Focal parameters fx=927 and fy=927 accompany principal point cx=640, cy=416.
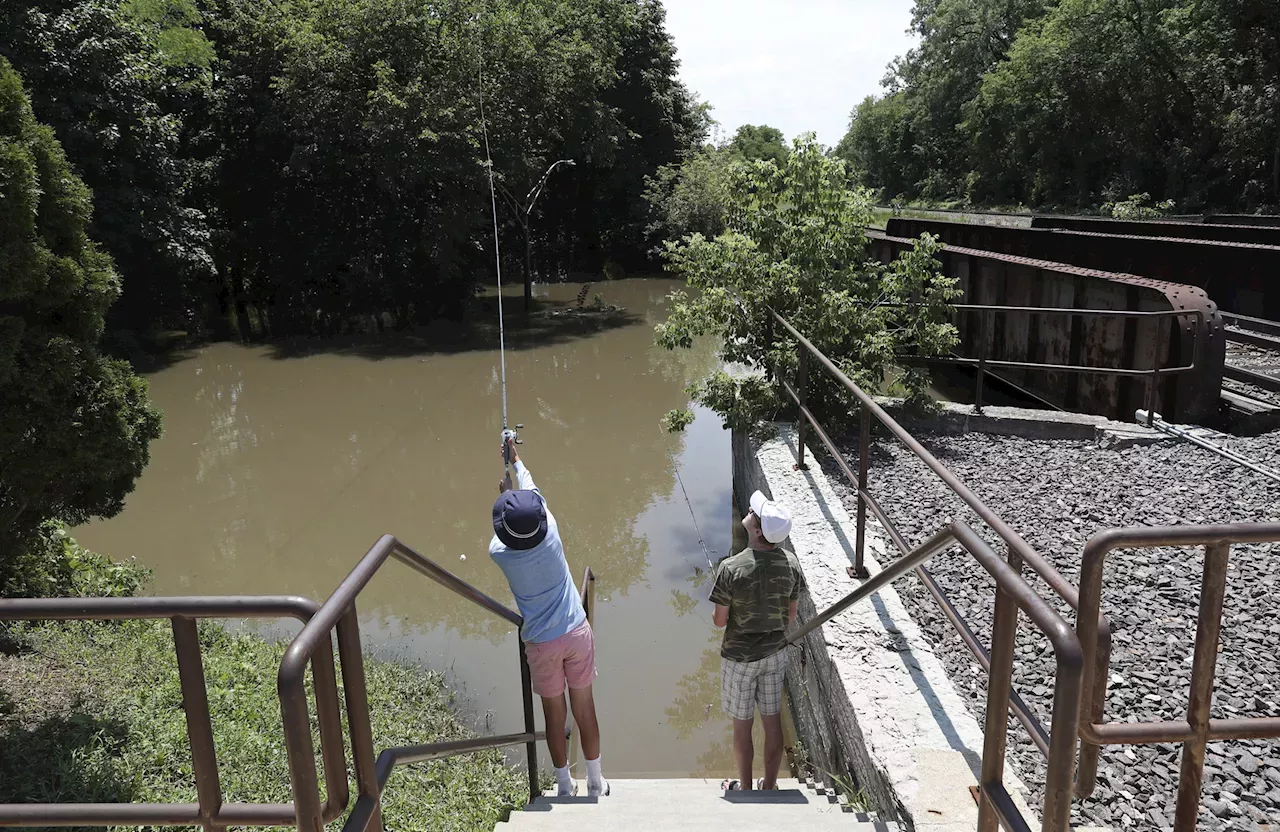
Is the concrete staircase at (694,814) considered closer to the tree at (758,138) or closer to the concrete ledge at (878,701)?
the concrete ledge at (878,701)

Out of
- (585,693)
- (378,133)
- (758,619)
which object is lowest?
(585,693)

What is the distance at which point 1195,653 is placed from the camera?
211 cm

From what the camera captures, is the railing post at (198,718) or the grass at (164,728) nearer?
the railing post at (198,718)

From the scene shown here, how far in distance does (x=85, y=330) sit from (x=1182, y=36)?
4891 cm

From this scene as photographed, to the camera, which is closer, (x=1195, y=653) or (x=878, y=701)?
(x=1195, y=653)

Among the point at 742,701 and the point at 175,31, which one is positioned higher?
the point at 175,31

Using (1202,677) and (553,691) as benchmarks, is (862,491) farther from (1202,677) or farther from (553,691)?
(1202,677)

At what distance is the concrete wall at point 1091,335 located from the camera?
29.4 ft

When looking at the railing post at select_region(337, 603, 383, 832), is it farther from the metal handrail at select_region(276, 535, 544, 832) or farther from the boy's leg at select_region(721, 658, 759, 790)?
the boy's leg at select_region(721, 658, 759, 790)

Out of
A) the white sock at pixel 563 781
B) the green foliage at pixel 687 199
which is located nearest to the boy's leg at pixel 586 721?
the white sock at pixel 563 781

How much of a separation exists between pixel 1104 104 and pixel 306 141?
41083mm

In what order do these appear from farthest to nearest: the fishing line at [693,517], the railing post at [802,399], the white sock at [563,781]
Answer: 1. the fishing line at [693,517]
2. the railing post at [802,399]
3. the white sock at [563,781]

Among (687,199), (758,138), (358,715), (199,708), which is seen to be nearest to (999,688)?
(358,715)

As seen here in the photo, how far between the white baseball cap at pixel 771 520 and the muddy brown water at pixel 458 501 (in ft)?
8.08
